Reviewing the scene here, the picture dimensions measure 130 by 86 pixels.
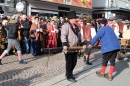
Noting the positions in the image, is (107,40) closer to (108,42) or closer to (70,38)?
(108,42)

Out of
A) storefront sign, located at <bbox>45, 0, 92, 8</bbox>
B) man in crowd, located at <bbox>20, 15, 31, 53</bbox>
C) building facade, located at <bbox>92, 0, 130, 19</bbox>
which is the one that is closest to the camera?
man in crowd, located at <bbox>20, 15, 31, 53</bbox>

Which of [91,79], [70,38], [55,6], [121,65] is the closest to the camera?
[70,38]

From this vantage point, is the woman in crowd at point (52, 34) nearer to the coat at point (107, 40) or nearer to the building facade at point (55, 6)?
the coat at point (107, 40)

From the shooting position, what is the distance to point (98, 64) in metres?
7.29

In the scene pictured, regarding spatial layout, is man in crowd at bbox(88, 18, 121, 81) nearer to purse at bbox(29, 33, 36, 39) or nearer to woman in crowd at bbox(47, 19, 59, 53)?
purse at bbox(29, 33, 36, 39)

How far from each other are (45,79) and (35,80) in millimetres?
290

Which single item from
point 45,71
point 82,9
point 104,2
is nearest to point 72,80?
point 45,71

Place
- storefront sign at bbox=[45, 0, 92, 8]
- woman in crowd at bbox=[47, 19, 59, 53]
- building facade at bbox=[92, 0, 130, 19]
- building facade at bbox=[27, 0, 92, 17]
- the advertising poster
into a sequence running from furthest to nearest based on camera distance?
building facade at bbox=[92, 0, 130, 19] < the advertising poster < storefront sign at bbox=[45, 0, 92, 8] < building facade at bbox=[27, 0, 92, 17] < woman in crowd at bbox=[47, 19, 59, 53]

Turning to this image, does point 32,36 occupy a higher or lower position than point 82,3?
lower

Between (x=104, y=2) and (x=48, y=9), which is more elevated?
(x=104, y=2)

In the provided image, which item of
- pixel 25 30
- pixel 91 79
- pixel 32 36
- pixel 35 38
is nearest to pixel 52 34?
pixel 35 38

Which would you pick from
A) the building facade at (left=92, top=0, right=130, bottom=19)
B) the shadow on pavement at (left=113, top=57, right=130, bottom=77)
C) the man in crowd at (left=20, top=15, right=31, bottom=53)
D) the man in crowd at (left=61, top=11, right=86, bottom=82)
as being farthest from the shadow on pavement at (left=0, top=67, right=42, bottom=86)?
the building facade at (left=92, top=0, right=130, bottom=19)

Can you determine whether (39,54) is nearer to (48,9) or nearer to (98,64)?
(98,64)

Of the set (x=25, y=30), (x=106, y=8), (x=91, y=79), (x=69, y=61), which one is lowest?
(x=91, y=79)
